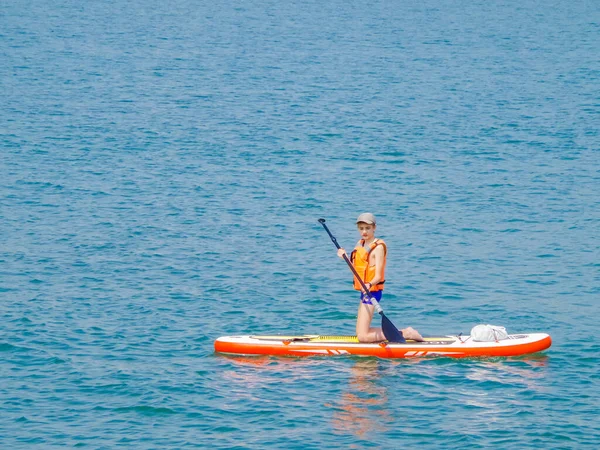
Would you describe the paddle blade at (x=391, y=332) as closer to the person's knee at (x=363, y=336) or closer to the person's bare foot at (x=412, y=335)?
the person's bare foot at (x=412, y=335)

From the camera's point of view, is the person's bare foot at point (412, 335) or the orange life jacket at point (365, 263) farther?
the person's bare foot at point (412, 335)

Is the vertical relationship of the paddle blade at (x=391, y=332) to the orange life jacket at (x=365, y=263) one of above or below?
below

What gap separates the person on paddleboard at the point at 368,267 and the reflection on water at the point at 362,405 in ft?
2.26

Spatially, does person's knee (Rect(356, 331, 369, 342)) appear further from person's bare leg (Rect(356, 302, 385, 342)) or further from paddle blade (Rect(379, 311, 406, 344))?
paddle blade (Rect(379, 311, 406, 344))

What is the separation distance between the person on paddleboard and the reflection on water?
689mm

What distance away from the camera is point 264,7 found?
90.9 meters

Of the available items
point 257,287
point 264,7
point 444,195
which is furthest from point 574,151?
point 264,7

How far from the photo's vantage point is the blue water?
17766 mm

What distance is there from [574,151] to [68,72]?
2943 centimetres

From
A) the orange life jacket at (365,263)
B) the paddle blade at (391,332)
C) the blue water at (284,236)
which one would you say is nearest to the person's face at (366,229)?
the orange life jacket at (365,263)

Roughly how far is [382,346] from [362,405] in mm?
2012

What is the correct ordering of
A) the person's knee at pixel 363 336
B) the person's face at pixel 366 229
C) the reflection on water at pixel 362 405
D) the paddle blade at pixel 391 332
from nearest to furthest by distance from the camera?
the reflection on water at pixel 362 405, the person's face at pixel 366 229, the paddle blade at pixel 391 332, the person's knee at pixel 363 336

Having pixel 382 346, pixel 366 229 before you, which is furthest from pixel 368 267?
pixel 382 346

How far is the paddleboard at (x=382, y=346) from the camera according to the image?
64.6 ft
